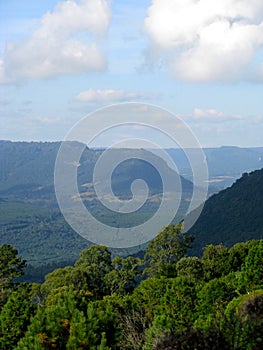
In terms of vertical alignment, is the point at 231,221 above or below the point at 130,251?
above

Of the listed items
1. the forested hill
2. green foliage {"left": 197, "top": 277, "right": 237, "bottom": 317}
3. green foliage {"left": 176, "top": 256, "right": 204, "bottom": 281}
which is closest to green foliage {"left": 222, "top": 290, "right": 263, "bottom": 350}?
green foliage {"left": 197, "top": 277, "right": 237, "bottom": 317}

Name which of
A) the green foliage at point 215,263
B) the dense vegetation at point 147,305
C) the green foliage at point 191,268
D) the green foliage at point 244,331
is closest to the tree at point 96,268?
the dense vegetation at point 147,305

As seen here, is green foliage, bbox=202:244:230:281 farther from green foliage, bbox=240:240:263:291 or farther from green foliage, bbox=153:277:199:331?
green foliage, bbox=153:277:199:331

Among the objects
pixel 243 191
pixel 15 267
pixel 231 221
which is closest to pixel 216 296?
pixel 15 267

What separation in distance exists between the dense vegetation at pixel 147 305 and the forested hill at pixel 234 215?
43882 millimetres

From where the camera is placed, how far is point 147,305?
3034cm

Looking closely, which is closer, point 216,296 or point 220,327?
point 220,327

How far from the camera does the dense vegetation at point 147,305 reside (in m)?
16.2

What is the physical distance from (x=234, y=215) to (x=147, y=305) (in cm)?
7861

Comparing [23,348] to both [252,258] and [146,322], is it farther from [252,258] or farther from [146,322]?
[252,258]

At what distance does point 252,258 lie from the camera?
30312 mm

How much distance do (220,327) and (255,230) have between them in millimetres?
78506

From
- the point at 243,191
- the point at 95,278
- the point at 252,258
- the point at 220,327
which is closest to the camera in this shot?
the point at 220,327

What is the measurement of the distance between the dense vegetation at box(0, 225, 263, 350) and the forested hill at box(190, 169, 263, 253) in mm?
43882
